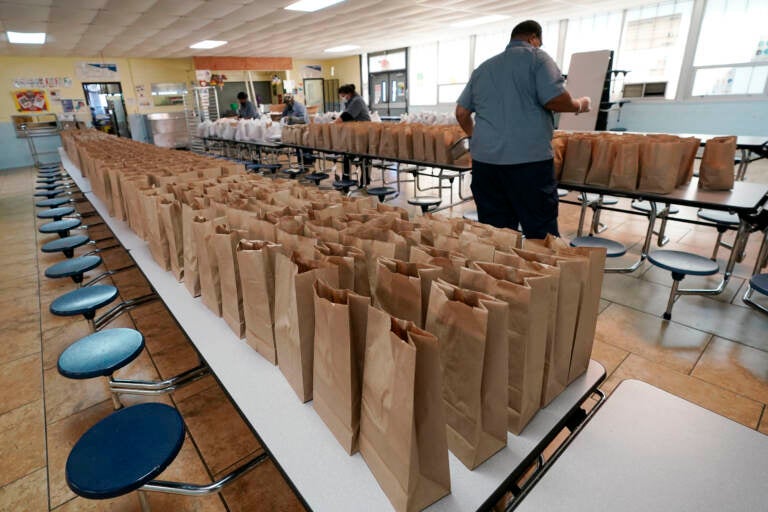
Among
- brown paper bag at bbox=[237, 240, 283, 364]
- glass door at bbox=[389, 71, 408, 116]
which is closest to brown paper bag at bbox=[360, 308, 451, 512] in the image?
brown paper bag at bbox=[237, 240, 283, 364]

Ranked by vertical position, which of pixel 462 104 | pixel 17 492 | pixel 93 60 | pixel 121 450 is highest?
pixel 93 60

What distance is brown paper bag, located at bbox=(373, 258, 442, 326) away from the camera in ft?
2.52

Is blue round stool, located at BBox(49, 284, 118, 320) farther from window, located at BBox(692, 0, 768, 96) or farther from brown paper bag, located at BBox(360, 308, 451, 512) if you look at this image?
window, located at BBox(692, 0, 768, 96)

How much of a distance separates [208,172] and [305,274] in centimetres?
199

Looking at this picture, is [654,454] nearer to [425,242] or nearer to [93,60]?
[425,242]

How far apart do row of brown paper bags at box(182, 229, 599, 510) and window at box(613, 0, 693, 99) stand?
9838 mm

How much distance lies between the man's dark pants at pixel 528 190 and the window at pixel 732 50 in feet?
25.0

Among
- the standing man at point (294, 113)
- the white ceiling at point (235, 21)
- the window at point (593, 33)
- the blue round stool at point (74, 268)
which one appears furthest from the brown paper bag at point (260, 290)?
the window at point (593, 33)

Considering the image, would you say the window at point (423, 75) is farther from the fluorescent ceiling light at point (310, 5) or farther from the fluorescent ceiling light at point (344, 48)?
the fluorescent ceiling light at point (310, 5)

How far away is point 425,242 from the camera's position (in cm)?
113

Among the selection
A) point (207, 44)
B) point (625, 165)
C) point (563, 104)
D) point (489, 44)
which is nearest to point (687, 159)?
point (625, 165)

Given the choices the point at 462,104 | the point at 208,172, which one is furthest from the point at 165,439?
the point at 462,104

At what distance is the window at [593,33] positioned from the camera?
8.73 metres

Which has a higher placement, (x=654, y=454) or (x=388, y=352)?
(x=388, y=352)
